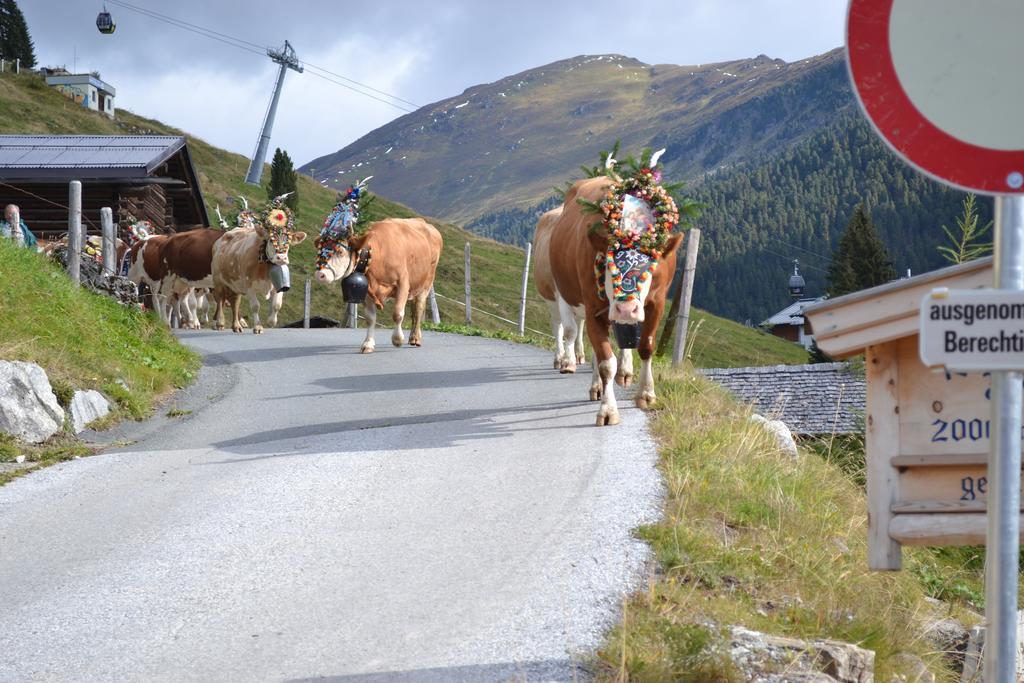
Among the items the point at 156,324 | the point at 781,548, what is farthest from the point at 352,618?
the point at 156,324

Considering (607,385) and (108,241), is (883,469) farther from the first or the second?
(108,241)

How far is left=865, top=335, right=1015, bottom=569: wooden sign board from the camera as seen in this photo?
4.75m

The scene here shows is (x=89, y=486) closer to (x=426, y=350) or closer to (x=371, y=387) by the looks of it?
(x=371, y=387)

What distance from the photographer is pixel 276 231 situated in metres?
21.3

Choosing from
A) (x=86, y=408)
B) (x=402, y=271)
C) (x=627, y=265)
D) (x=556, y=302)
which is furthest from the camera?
(x=402, y=271)

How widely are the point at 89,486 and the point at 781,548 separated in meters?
5.09

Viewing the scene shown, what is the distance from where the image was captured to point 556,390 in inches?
523

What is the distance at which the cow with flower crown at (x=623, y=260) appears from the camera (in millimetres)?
10109

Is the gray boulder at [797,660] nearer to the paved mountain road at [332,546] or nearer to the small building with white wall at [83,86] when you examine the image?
the paved mountain road at [332,546]

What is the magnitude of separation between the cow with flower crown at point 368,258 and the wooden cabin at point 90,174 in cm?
1272

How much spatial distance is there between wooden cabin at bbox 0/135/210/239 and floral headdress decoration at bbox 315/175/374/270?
12612 millimetres

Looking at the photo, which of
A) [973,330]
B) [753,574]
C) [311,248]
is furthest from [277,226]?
[311,248]

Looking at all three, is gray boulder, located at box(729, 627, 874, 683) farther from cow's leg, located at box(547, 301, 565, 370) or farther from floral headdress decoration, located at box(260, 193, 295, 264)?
floral headdress decoration, located at box(260, 193, 295, 264)

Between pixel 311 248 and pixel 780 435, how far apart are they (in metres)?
60.0
